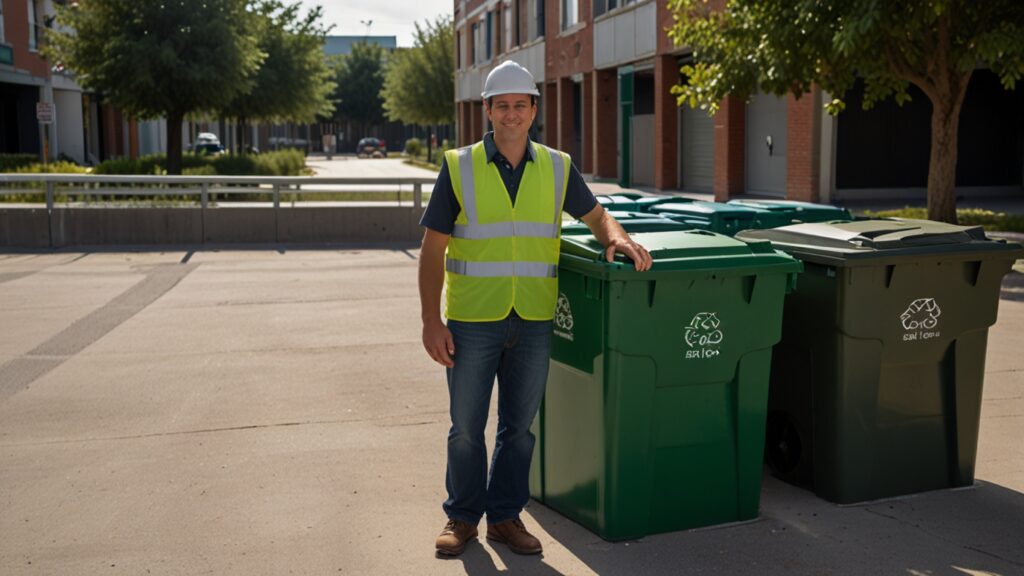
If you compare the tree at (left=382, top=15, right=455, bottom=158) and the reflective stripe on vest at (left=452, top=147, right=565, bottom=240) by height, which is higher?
the tree at (left=382, top=15, right=455, bottom=158)

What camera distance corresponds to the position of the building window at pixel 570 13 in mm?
35188

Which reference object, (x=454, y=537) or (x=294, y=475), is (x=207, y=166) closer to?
(x=294, y=475)

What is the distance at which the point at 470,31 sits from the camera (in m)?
52.6

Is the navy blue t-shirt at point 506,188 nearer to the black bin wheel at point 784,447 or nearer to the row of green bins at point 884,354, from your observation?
the row of green bins at point 884,354

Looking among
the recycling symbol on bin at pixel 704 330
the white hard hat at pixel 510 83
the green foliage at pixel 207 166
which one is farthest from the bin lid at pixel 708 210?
the green foliage at pixel 207 166

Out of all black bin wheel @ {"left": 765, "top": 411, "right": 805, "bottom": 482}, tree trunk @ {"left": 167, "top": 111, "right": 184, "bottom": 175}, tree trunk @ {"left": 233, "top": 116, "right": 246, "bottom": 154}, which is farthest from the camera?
tree trunk @ {"left": 233, "top": 116, "right": 246, "bottom": 154}

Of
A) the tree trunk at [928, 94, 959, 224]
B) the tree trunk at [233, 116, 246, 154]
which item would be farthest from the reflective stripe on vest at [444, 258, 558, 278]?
the tree trunk at [233, 116, 246, 154]

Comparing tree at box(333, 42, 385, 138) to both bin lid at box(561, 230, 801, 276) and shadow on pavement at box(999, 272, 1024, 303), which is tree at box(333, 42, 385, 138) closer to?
shadow on pavement at box(999, 272, 1024, 303)

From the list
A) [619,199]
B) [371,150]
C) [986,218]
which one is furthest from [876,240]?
[371,150]

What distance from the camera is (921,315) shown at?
Answer: 198 inches

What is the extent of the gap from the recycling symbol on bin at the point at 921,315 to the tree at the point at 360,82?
3671 inches

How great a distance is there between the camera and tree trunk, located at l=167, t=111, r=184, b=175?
29.9m

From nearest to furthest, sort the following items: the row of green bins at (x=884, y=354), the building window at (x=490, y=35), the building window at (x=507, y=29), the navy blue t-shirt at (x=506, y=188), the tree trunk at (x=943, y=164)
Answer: the navy blue t-shirt at (x=506, y=188) → the row of green bins at (x=884, y=354) → the tree trunk at (x=943, y=164) → the building window at (x=507, y=29) → the building window at (x=490, y=35)

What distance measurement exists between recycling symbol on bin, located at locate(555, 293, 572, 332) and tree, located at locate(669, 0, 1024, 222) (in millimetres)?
9319
